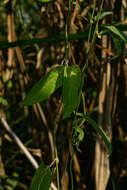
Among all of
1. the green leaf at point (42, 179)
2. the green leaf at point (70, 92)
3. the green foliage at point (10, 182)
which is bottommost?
the green foliage at point (10, 182)

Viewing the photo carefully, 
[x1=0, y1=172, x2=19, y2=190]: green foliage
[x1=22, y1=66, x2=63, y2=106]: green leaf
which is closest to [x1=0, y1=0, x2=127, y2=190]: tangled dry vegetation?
[x1=0, y1=172, x2=19, y2=190]: green foliage

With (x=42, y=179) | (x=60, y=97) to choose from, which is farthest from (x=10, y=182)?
(x=42, y=179)

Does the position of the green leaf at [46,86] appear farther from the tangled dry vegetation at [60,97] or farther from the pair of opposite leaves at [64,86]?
the tangled dry vegetation at [60,97]

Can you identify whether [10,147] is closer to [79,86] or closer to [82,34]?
[82,34]

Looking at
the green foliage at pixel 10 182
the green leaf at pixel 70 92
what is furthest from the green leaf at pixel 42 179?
the green foliage at pixel 10 182

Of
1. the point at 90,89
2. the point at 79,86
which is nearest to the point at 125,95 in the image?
the point at 90,89

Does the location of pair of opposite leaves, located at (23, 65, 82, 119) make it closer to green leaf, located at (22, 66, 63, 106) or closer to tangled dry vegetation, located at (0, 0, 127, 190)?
green leaf, located at (22, 66, 63, 106)

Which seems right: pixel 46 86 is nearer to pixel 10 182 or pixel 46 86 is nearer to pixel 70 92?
pixel 70 92
